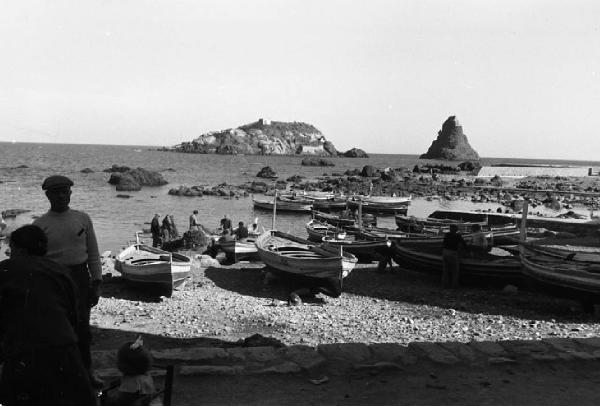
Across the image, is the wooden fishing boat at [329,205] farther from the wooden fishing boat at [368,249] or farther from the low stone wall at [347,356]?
the low stone wall at [347,356]

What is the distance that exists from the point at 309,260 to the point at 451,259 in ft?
14.0

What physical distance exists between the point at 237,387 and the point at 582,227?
24792 millimetres

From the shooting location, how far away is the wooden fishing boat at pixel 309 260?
14.6 metres

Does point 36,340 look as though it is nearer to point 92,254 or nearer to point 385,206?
point 92,254

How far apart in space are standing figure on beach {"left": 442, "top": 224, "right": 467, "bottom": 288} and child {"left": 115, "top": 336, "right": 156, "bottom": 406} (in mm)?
12690

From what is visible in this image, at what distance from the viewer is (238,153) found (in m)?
196

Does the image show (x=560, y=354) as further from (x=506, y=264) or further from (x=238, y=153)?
(x=238, y=153)

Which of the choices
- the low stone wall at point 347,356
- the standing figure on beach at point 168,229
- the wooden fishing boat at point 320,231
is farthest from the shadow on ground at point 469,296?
the standing figure on beach at point 168,229

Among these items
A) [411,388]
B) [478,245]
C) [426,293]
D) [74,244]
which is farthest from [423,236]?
[74,244]

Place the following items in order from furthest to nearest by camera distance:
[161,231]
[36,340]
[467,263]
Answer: [161,231] → [467,263] → [36,340]

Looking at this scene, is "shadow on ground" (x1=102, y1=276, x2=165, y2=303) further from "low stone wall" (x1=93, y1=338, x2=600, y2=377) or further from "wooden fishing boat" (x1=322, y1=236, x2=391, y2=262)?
"low stone wall" (x1=93, y1=338, x2=600, y2=377)

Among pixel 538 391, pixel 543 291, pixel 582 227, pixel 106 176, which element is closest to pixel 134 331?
pixel 538 391

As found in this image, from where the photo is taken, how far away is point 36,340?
3467 millimetres

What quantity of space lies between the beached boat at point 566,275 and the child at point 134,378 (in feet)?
35.7
